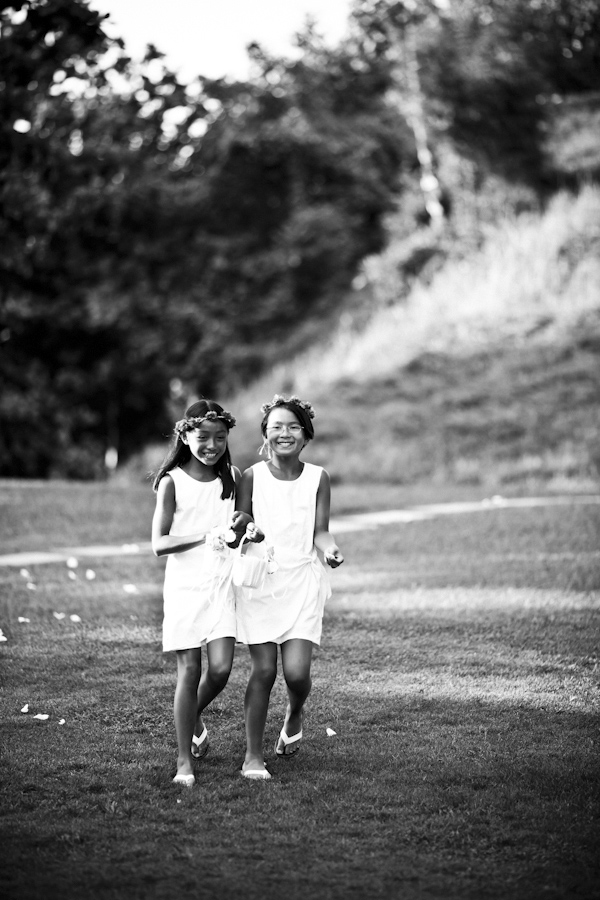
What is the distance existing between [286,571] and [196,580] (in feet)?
1.31

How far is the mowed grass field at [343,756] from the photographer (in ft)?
11.0

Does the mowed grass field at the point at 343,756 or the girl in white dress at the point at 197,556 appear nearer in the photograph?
the mowed grass field at the point at 343,756

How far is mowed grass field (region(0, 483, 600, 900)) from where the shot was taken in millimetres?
3367

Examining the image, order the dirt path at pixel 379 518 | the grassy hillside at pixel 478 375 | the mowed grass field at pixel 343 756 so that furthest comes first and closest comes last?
1. the grassy hillside at pixel 478 375
2. the dirt path at pixel 379 518
3. the mowed grass field at pixel 343 756

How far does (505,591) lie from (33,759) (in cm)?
429

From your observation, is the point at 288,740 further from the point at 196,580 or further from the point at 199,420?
the point at 199,420

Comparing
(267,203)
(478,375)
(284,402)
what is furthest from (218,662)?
(267,203)

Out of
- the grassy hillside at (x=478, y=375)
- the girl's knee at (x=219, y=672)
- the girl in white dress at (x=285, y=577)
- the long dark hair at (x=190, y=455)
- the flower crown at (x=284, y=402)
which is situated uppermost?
the grassy hillside at (x=478, y=375)

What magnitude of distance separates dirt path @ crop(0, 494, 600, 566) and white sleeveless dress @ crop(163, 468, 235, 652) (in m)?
5.18

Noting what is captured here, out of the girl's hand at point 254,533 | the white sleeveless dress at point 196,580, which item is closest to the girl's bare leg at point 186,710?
the white sleeveless dress at point 196,580

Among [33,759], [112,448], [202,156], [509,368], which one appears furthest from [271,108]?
[33,759]

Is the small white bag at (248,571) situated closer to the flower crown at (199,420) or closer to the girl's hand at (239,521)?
the girl's hand at (239,521)

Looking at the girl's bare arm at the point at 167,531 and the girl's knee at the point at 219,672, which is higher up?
the girl's bare arm at the point at 167,531

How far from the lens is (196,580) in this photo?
14.1 feet
